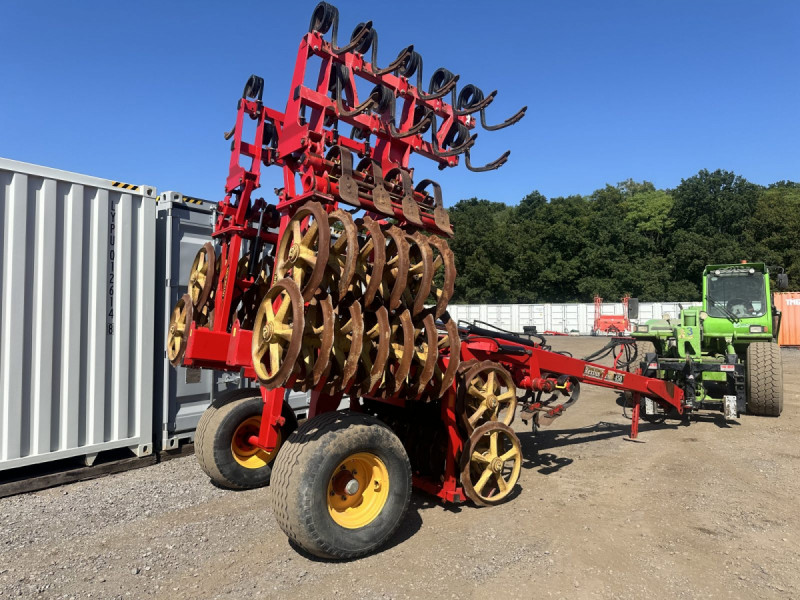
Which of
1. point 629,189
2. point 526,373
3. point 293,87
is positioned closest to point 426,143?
point 293,87

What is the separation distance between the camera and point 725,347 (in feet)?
31.3

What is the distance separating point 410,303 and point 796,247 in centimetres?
4863

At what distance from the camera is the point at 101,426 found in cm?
Answer: 528

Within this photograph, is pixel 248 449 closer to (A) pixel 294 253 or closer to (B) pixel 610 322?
(A) pixel 294 253

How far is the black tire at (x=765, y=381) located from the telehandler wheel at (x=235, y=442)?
25.0 ft

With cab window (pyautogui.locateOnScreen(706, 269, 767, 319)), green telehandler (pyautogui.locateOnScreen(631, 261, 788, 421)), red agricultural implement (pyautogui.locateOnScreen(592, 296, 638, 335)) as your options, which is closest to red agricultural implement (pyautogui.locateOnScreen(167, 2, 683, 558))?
green telehandler (pyautogui.locateOnScreen(631, 261, 788, 421))

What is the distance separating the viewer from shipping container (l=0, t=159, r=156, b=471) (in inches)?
186

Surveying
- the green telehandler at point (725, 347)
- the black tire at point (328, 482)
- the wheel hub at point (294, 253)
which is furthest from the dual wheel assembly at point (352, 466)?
the green telehandler at point (725, 347)

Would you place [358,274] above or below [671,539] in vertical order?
above

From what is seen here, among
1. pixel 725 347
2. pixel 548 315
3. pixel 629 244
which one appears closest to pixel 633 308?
pixel 725 347

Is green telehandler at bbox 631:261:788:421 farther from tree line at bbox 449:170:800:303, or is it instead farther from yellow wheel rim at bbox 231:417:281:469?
tree line at bbox 449:170:800:303

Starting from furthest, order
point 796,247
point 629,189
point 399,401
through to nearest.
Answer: point 629,189
point 796,247
point 399,401

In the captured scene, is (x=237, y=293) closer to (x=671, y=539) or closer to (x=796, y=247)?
(x=671, y=539)

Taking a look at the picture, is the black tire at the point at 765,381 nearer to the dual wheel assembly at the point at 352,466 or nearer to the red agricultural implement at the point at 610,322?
the dual wheel assembly at the point at 352,466
